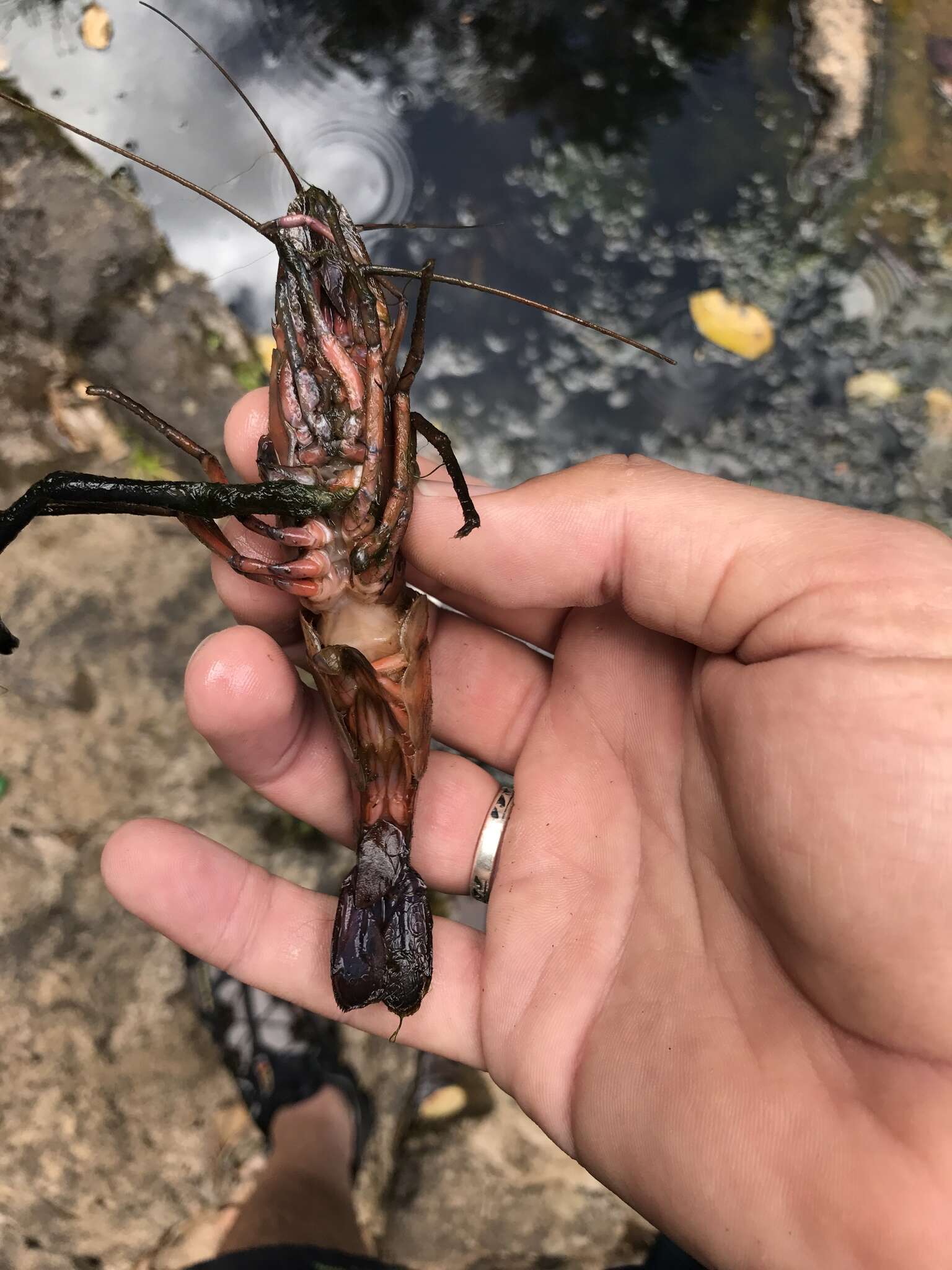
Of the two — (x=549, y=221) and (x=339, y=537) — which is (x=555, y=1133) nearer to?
(x=339, y=537)

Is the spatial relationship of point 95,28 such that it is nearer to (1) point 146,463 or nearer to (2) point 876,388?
(1) point 146,463

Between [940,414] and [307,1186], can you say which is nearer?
[307,1186]

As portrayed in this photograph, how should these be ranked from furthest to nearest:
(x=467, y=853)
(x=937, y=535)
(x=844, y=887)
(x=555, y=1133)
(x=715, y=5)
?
(x=715, y=5) → (x=467, y=853) → (x=555, y=1133) → (x=937, y=535) → (x=844, y=887)

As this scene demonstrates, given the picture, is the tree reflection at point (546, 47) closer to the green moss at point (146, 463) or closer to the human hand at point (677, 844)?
the green moss at point (146, 463)

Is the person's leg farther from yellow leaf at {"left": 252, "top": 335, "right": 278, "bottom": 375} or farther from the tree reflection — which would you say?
the tree reflection

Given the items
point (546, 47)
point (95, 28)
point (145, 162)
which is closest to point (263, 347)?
point (95, 28)

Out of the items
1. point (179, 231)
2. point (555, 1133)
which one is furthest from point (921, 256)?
point (555, 1133)

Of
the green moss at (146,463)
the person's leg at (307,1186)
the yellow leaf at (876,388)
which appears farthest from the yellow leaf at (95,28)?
the person's leg at (307,1186)
